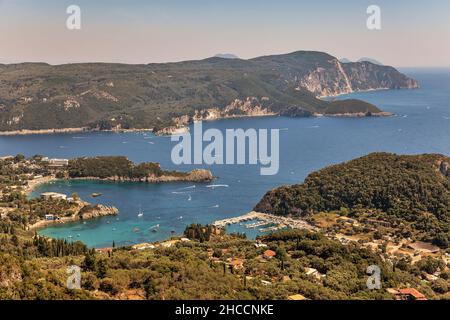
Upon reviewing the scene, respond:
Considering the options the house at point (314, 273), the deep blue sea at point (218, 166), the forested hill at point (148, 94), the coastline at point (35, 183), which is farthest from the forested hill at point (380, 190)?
the forested hill at point (148, 94)

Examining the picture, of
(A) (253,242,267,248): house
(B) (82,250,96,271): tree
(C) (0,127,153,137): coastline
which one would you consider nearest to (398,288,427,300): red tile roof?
(A) (253,242,267,248): house

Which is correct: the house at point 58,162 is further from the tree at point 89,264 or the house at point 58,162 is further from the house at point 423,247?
the tree at point 89,264

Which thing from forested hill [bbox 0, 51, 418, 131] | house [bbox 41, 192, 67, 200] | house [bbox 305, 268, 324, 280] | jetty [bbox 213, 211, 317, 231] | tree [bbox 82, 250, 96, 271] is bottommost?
jetty [bbox 213, 211, 317, 231]

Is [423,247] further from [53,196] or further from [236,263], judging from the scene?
[53,196]

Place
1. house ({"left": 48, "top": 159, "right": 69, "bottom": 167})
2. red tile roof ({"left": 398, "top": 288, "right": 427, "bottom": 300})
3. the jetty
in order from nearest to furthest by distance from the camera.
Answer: red tile roof ({"left": 398, "top": 288, "right": 427, "bottom": 300}), the jetty, house ({"left": 48, "top": 159, "right": 69, "bottom": 167})

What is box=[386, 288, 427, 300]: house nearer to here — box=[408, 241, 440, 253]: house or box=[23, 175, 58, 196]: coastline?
box=[408, 241, 440, 253]: house
